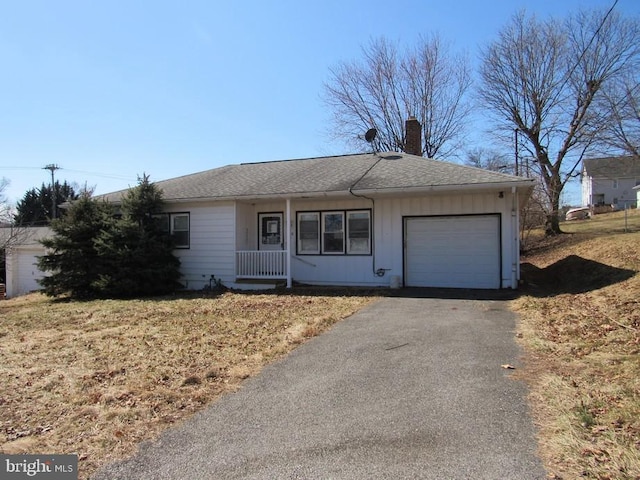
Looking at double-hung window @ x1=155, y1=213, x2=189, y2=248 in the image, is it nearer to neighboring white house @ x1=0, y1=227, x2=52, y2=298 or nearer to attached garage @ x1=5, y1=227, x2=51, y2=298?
neighboring white house @ x1=0, y1=227, x2=52, y2=298

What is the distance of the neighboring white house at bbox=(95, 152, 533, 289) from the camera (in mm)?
12352

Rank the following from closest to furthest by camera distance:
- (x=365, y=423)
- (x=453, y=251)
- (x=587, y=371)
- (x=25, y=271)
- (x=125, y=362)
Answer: (x=365, y=423) < (x=587, y=371) < (x=125, y=362) < (x=453, y=251) < (x=25, y=271)

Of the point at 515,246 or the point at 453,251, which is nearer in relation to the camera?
the point at 515,246

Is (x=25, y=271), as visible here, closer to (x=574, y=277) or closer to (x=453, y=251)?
(x=453, y=251)

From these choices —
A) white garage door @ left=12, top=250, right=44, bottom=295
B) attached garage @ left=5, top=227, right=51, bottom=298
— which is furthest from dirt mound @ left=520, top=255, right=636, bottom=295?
white garage door @ left=12, top=250, right=44, bottom=295

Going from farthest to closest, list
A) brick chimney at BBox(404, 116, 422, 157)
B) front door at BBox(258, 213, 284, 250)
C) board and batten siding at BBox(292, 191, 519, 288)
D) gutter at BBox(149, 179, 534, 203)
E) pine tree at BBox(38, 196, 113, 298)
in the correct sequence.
→ brick chimney at BBox(404, 116, 422, 157) → front door at BBox(258, 213, 284, 250) → pine tree at BBox(38, 196, 113, 298) → board and batten siding at BBox(292, 191, 519, 288) → gutter at BBox(149, 179, 534, 203)

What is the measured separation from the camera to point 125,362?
5934 mm

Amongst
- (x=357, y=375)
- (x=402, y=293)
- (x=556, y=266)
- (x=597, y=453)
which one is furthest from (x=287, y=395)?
(x=556, y=266)

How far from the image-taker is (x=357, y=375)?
16.8ft

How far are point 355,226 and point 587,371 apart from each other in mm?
9199

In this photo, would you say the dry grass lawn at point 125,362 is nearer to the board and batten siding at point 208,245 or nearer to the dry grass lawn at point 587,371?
the dry grass lawn at point 587,371

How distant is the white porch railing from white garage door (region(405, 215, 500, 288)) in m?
3.71

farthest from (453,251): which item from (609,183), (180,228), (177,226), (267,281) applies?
(609,183)

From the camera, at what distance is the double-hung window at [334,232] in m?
13.6
